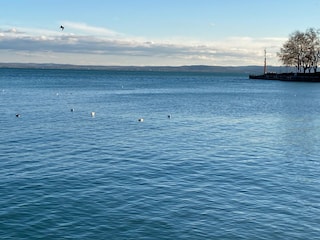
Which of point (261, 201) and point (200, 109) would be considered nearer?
point (261, 201)

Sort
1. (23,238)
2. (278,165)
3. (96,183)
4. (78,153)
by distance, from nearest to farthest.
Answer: (23,238) < (96,183) < (278,165) < (78,153)

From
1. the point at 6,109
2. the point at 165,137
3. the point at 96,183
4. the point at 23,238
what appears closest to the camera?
the point at 23,238

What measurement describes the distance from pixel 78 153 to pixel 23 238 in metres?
19.8

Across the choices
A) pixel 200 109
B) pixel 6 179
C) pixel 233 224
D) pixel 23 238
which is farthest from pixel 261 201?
pixel 200 109

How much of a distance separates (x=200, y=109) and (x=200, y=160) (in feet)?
152

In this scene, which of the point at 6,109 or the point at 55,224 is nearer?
the point at 55,224

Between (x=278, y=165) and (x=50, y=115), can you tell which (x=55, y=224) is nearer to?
(x=278, y=165)

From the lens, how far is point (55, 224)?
2416cm

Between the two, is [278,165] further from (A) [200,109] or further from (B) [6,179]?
(A) [200,109]

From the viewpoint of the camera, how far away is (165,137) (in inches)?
2035

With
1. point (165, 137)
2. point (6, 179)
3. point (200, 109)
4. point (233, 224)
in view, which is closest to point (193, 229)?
point (233, 224)

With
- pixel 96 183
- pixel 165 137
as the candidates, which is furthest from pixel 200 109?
pixel 96 183

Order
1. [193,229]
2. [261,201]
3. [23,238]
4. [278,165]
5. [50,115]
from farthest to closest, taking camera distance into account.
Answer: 1. [50,115]
2. [278,165]
3. [261,201]
4. [193,229]
5. [23,238]

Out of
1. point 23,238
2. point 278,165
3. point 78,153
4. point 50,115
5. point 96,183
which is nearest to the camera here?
point 23,238
